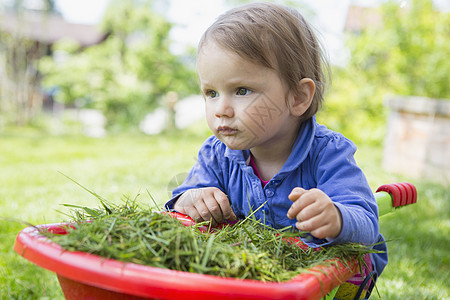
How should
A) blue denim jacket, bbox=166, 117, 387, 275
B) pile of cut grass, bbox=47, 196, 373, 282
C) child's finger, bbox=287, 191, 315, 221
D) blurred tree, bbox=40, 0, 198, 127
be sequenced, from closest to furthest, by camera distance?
pile of cut grass, bbox=47, 196, 373, 282 → child's finger, bbox=287, 191, 315, 221 → blue denim jacket, bbox=166, 117, 387, 275 → blurred tree, bbox=40, 0, 198, 127

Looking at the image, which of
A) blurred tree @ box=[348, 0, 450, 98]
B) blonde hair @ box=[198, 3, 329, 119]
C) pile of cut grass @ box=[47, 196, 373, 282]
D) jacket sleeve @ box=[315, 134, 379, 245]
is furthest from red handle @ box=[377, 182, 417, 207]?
blurred tree @ box=[348, 0, 450, 98]

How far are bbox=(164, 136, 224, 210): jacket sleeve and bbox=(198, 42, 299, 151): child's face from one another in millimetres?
299

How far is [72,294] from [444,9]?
651 cm

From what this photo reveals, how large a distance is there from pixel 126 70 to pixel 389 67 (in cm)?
623

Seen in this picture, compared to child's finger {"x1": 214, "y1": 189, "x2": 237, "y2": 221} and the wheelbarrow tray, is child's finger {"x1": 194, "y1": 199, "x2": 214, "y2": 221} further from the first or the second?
the wheelbarrow tray

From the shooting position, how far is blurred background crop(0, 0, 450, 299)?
101 inches

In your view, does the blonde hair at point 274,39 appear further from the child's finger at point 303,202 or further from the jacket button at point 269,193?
the child's finger at point 303,202

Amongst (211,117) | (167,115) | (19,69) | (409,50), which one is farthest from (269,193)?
(19,69)

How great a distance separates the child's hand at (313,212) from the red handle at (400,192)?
590 mm

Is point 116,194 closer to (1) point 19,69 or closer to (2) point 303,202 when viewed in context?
(2) point 303,202

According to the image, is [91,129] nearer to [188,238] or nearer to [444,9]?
[444,9]

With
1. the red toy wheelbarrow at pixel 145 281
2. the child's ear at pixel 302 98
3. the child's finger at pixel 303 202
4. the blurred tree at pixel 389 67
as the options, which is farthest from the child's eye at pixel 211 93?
the blurred tree at pixel 389 67

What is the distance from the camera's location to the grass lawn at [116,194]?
78.7 inches

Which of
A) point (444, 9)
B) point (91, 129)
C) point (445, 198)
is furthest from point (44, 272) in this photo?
point (91, 129)
